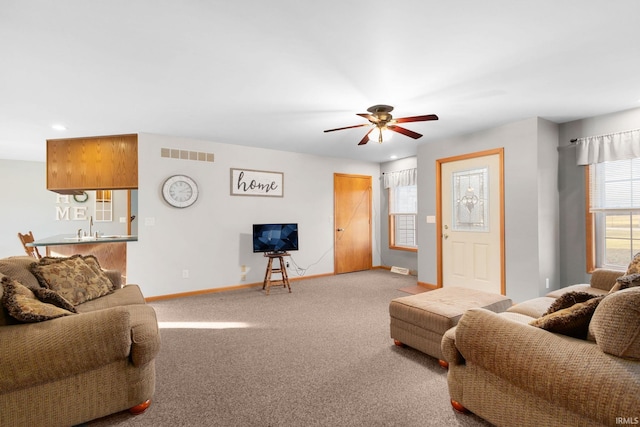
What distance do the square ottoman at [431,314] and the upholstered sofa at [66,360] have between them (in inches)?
74.8

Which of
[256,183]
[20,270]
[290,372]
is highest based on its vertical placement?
[256,183]

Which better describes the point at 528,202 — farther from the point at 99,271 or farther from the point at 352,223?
the point at 99,271

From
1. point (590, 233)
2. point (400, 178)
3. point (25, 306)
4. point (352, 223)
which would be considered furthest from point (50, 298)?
point (400, 178)

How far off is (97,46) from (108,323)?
6.12 feet

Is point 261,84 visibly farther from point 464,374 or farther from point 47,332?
point 464,374

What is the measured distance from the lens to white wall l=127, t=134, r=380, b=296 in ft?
14.3

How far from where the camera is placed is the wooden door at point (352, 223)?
6160 millimetres

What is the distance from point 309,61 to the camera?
235 cm

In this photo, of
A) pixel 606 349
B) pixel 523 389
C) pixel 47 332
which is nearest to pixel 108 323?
pixel 47 332

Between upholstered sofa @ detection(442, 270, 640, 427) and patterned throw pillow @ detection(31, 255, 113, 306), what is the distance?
283 centimetres

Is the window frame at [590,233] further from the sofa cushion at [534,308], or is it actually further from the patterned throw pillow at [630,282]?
the patterned throw pillow at [630,282]

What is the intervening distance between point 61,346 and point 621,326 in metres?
2.63

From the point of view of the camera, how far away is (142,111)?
136 inches

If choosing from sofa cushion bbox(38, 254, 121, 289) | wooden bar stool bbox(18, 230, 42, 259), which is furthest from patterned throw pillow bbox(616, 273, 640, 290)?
wooden bar stool bbox(18, 230, 42, 259)
